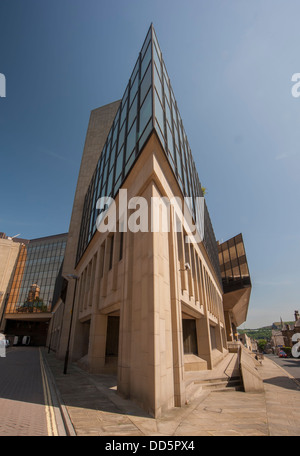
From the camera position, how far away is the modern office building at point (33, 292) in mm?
64938

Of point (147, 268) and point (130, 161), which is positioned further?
point (130, 161)

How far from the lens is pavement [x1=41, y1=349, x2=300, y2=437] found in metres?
5.53

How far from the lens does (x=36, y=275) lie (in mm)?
70562

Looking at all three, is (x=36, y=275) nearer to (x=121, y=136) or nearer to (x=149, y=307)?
(x=121, y=136)

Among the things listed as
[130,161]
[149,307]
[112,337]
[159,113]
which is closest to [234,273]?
[112,337]

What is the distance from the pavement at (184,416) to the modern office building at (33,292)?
62104mm

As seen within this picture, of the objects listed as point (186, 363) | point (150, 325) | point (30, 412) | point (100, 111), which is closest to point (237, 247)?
point (186, 363)

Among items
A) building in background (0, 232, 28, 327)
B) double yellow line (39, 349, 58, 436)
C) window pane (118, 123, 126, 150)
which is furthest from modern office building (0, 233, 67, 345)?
double yellow line (39, 349, 58, 436)

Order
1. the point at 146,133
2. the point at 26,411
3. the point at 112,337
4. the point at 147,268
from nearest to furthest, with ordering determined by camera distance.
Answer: the point at 26,411, the point at 147,268, the point at 146,133, the point at 112,337

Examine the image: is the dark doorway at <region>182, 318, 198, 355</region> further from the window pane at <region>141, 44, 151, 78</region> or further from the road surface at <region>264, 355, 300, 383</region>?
the window pane at <region>141, 44, 151, 78</region>

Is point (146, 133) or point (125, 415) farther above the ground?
point (146, 133)

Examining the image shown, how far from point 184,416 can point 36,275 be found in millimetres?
75249

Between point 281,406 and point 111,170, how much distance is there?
17797 mm
